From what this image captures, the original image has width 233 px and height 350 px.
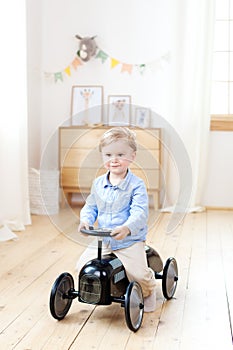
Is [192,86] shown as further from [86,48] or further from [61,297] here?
[61,297]

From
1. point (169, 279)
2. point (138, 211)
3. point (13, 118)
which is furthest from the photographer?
A: point (13, 118)

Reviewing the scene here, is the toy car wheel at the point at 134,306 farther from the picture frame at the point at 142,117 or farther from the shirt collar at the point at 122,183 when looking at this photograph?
the picture frame at the point at 142,117

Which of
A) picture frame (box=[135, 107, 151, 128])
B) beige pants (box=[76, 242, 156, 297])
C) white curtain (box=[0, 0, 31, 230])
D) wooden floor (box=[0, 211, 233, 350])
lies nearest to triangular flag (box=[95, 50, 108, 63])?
picture frame (box=[135, 107, 151, 128])

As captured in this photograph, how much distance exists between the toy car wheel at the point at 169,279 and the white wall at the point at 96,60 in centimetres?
238

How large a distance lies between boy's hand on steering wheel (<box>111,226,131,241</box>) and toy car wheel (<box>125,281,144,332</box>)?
0.51ft

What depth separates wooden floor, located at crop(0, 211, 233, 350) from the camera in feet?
5.38

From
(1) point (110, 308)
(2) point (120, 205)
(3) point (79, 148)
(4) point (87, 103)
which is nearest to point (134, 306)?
(1) point (110, 308)

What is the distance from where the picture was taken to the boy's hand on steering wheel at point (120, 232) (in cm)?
169

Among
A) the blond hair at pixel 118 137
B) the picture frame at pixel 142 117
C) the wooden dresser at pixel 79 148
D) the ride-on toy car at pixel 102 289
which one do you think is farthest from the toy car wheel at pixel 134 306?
the picture frame at pixel 142 117

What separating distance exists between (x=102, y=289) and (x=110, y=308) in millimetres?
231

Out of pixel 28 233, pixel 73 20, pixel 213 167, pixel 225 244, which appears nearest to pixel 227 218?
pixel 213 167

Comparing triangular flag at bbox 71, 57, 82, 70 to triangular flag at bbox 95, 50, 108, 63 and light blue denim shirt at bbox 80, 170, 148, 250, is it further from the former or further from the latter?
light blue denim shirt at bbox 80, 170, 148, 250

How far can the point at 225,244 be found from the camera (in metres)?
3.07

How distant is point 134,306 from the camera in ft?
5.66
